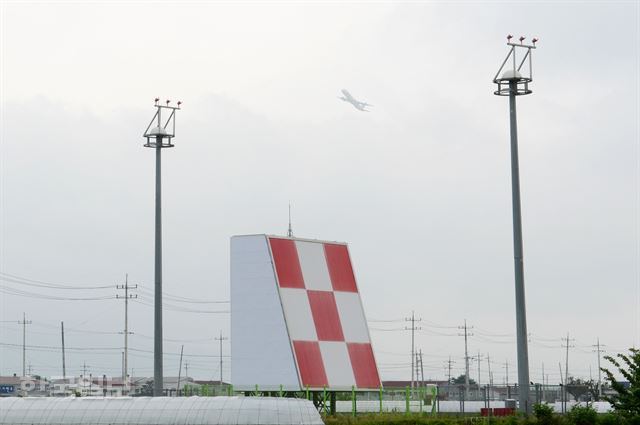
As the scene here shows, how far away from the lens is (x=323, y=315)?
42.2m

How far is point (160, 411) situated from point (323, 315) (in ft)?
32.2

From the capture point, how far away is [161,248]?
4622cm

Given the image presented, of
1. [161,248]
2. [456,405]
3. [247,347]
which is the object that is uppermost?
[161,248]

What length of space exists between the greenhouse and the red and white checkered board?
6.40 meters

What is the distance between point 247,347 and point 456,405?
30.4 m

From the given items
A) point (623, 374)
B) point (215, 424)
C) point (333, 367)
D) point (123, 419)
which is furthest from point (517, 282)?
point (123, 419)

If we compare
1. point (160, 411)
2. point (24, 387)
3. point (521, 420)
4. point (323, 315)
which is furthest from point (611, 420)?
point (24, 387)

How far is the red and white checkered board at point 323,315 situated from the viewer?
133ft

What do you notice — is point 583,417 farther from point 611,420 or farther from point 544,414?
point 544,414

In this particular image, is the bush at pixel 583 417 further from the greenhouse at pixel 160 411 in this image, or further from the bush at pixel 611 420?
the greenhouse at pixel 160 411

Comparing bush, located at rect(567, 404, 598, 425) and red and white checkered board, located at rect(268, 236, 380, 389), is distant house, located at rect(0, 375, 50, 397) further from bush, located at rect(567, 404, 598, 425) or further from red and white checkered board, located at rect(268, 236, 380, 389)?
bush, located at rect(567, 404, 598, 425)

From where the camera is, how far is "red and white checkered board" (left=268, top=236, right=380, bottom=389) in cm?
4066

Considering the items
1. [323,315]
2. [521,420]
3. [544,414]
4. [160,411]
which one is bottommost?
[521,420]

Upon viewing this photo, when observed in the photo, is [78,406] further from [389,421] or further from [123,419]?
[389,421]
